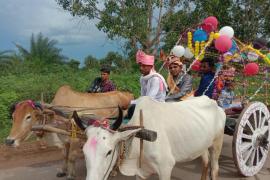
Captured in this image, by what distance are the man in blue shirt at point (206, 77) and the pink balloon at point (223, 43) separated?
0.39 m

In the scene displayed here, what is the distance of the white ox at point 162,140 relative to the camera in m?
3.52

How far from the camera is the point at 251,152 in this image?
5844mm

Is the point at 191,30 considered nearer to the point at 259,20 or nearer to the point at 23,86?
the point at 23,86

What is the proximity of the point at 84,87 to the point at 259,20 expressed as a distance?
10686 millimetres

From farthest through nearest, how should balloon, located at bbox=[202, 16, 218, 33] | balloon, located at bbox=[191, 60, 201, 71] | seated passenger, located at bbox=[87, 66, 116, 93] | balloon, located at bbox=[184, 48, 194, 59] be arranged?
seated passenger, located at bbox=[87, 66, 116, 93] < balloon, located at bbox=[184, 48, 194, 59] < balloon, located at bbox=[191, 60, 201, 71] < balloon, located at bbox=[202, 16, 218, 33]

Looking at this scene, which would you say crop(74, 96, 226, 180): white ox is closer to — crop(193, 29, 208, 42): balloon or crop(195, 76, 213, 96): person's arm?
crop(195, 76, 213, 96): person's arm

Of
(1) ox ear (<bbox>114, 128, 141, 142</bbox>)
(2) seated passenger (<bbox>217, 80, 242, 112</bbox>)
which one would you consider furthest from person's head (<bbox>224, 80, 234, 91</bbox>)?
(1) ox ear (<bbox>114, 128, 141, 142</bbox>)

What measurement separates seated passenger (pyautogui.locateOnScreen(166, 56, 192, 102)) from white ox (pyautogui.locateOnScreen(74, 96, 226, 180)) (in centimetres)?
85

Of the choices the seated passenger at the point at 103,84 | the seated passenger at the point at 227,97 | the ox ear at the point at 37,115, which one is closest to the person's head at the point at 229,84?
the seated passenger at the point at 227,97

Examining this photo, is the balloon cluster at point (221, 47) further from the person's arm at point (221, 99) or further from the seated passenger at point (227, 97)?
the person's arm at point (221, 99)

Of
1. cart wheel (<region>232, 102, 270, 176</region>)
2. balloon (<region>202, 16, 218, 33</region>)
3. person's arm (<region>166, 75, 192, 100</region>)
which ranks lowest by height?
cart wheel (<region>232, 102, 270, 176</region>)

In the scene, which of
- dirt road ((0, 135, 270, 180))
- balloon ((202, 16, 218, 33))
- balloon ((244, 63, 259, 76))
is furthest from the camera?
balloon ((202, 16, 218, 33))

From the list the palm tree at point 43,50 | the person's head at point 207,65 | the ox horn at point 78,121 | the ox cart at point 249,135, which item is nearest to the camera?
the ox horn at point 78,121

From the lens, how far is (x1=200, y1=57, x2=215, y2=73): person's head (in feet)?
21.5
